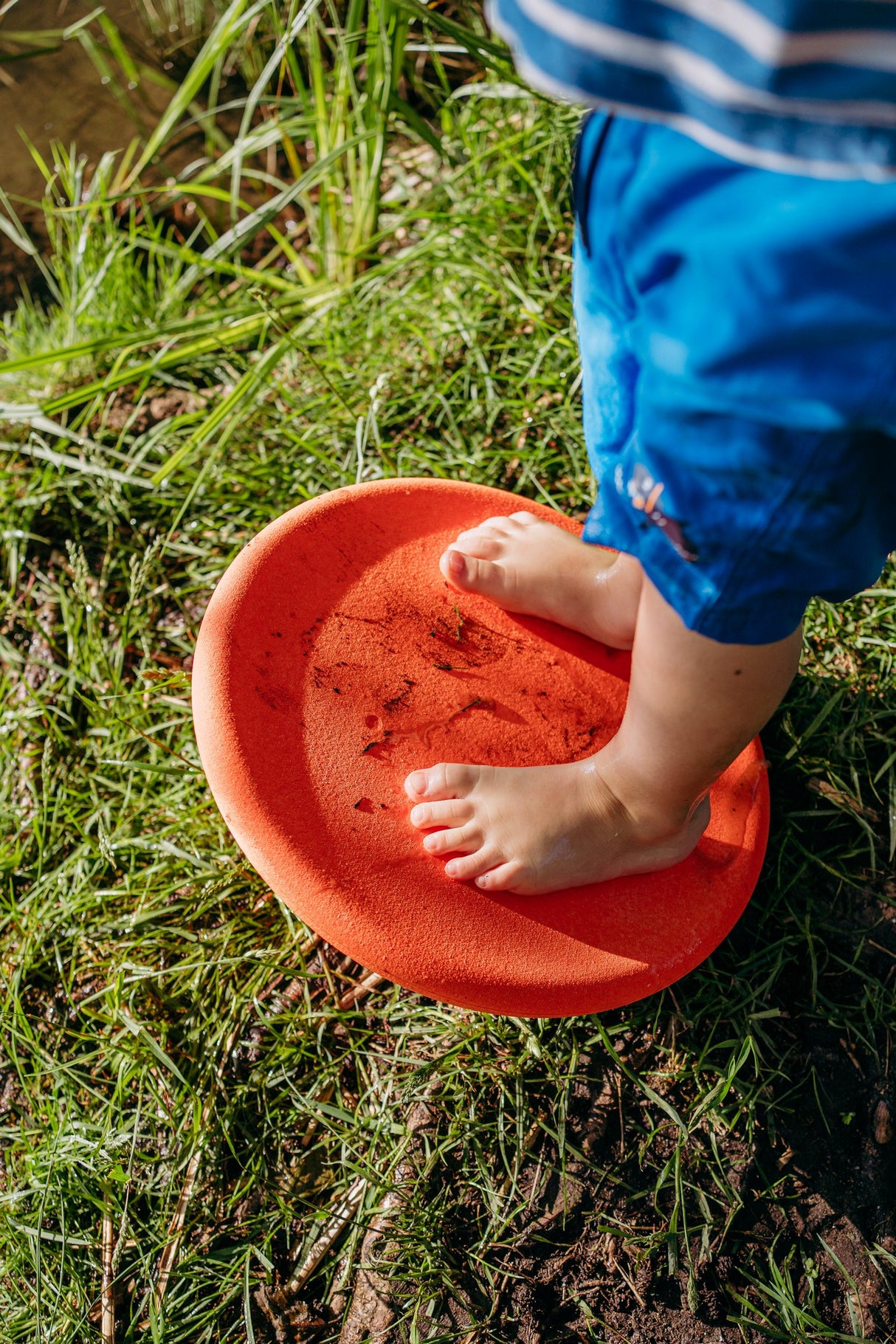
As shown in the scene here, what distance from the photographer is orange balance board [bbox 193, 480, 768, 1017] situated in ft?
3.95

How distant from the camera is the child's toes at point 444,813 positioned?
4.13 feet

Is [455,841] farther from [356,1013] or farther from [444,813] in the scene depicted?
[356,1013]

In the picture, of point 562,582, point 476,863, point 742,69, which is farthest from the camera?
point 562,582

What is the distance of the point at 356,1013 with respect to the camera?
1455 mm

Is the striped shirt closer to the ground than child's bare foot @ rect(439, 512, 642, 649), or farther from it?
farther from it

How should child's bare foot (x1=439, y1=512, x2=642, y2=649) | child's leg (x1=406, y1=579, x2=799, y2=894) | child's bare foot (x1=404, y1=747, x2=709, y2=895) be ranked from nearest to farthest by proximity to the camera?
child's leg (x1=406, y1=579, x2=799, y2=894)
child's bare foot (x1=404, y1=747, x2=709, y2=895)
child's bare foot (x1=439, y1=512, x2=642, y2=649)

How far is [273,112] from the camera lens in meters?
2.74

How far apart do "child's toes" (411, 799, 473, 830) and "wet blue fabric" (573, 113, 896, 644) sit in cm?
43

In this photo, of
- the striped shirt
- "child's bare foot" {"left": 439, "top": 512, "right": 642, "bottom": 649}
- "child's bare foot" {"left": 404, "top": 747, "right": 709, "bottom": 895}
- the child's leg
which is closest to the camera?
the striped shirt

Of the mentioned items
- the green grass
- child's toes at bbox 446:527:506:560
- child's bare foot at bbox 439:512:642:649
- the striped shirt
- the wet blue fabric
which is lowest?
the green grass

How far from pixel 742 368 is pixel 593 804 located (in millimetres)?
661

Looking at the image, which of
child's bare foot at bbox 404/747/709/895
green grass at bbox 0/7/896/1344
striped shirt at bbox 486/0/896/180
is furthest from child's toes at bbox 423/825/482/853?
striped shirt at bbox 486/0/896/180

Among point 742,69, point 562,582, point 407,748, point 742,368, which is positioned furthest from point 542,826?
point 742,69

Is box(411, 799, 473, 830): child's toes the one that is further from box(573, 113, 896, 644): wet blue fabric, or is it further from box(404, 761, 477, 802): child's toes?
box(573, 113, 896, 644): wet blue fabric
